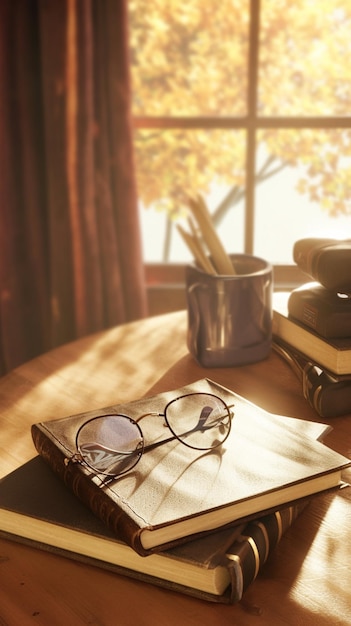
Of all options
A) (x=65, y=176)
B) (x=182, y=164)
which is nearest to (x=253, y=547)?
(x=65, y=176)

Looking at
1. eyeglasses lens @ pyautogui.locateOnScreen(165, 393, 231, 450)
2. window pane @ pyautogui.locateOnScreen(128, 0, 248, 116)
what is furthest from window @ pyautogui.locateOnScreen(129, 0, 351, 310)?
eyeglasses lens @ pyautogui.locateOnScreen(165, 393, 231, 450)

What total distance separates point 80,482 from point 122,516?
0.07m

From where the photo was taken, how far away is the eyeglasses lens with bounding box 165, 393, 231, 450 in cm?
65

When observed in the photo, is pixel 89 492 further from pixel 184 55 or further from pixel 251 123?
pixel 184 55

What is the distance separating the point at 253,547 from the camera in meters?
0.53

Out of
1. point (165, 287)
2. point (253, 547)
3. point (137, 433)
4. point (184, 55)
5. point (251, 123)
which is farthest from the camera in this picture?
point (184, 55)

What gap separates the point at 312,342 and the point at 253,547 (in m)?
0.40

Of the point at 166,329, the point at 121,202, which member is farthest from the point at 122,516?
the point at 121,202

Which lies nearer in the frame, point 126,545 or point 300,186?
point 126,545

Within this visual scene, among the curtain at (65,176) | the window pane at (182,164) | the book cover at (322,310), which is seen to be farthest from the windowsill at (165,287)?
the book cover at (322,310)

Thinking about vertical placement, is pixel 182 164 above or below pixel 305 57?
below

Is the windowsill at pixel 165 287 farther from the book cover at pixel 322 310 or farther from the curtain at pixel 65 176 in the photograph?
the book cover at pixel 322 310

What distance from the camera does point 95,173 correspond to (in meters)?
1.92

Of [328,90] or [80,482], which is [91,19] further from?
[80,482]
